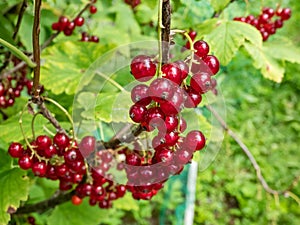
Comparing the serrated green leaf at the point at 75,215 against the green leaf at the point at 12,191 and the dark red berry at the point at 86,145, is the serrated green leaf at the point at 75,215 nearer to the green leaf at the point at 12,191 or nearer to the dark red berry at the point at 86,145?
the green leaf at the point at 12,191

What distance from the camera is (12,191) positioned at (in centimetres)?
107

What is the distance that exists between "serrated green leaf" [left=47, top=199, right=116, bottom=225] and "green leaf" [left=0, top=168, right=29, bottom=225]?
435 millimetres

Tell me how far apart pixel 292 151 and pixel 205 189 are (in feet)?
2.58

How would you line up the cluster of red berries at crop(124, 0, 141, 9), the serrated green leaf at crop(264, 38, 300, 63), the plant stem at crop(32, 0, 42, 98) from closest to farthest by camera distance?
the plant stem at crop(32, 0, 42, 98) < the serrated green leaf at crop(264, 38, 300, 63) < the cluster of red berries at crop(124, 0, 141, 9)

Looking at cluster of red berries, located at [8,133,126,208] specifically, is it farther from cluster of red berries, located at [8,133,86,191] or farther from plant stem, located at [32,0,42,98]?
plant stem, located at [32,0,42,98]

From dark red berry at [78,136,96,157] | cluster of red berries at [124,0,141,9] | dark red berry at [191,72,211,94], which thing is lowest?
dark red berry at [78,136,96,157]

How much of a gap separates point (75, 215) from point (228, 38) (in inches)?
29.2

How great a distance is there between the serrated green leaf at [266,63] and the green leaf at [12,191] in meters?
0.72

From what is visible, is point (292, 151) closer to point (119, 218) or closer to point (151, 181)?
point (119, 218)

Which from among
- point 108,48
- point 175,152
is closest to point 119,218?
point 108,48

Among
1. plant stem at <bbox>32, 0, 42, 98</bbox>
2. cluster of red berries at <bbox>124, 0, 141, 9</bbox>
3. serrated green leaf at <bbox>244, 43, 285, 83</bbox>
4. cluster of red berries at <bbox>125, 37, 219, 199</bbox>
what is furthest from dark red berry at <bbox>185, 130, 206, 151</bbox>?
cluster of red berries at <bbox>124, 0, 141, 9</bbox>

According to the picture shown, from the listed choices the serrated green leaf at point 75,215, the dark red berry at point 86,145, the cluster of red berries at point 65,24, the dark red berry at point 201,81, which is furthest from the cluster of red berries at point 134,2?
the dark red berry at point 201,81

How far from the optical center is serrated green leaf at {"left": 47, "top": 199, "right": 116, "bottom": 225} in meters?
1.51

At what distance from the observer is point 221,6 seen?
116 cm
